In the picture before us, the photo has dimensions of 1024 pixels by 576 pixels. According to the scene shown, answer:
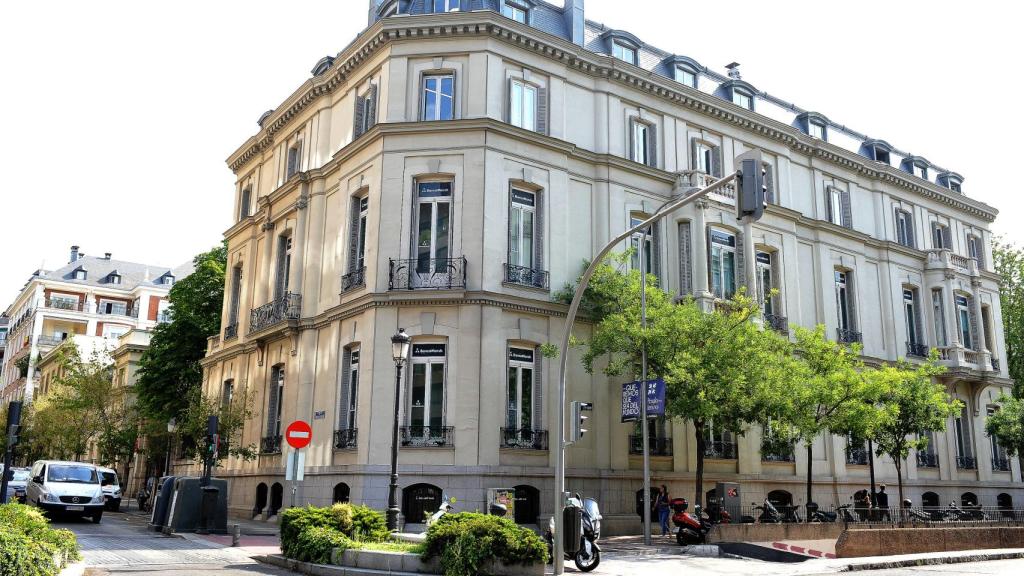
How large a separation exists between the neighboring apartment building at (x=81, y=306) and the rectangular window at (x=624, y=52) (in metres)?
57.5

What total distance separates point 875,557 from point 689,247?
Result: 11626mm

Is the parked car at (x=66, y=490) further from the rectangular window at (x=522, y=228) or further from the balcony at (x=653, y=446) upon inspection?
the balcony at (x=653, y=446)

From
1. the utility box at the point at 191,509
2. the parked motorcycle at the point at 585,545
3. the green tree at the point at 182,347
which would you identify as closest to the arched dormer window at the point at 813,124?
the parked motorcycle at the point at 585,545

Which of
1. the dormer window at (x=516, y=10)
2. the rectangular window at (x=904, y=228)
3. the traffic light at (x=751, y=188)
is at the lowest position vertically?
the traffic light at (x=751, y=188)

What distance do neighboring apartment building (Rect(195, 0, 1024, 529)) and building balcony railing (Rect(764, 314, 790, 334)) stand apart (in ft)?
0.36

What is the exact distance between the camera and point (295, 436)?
58.3 ft

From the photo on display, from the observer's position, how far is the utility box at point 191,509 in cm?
2152

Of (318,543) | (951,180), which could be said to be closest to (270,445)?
(318,543)

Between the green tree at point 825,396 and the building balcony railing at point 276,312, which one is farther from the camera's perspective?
the building balcony railing at point 276,312

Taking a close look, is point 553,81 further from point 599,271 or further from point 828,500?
point 828,500

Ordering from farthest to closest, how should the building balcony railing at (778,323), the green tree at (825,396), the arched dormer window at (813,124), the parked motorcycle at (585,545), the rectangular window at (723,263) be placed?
the arched dormer window at (813,124) < the building balcony railing at (778,323) < the rectangular window at (723,263) < the green tree at (825,396) < the parked motorcycle at (585,545)

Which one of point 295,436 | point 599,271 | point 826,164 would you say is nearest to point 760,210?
point 295,436

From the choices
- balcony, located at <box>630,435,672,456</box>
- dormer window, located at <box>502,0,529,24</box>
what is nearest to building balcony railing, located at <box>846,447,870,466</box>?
balcony, located at <box>630,435,672,456</box>

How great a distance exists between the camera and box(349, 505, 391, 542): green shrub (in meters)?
15.7
